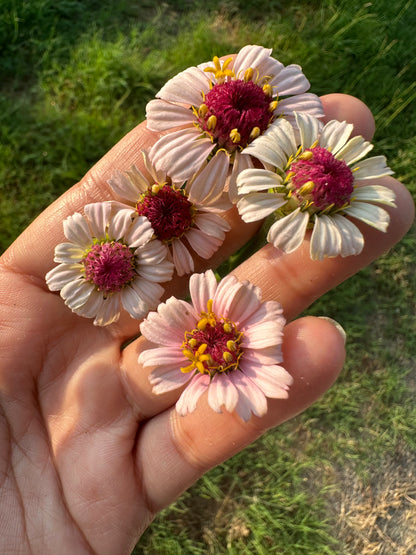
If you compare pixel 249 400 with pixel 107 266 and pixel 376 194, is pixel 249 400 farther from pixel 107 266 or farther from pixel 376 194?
pixel 376 194

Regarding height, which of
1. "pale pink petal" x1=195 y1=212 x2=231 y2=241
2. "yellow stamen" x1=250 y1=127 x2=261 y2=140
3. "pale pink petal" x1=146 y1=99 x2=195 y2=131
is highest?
"yellow stamen" x1=250 y1=127 x2=261 y2=140

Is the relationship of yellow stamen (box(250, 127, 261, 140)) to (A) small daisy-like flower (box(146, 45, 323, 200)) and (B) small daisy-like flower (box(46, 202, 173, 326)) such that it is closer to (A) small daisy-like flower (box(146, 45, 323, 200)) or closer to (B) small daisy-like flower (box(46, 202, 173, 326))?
(A) small daisy-like flower (box(146, 45, 323, 200))

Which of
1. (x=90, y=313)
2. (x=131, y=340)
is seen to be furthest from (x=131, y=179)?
(x=131, y=340)

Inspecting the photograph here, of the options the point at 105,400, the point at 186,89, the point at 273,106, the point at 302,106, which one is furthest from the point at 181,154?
the point at 105,400

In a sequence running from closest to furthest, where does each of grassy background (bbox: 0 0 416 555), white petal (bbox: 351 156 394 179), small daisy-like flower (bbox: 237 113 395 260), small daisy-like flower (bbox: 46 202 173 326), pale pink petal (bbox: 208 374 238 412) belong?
pale pink petal (bbox: 208 374 238 412)
small daisy-like flower (bbox: 237 113 395 260)
white petal (bbox: 351 156 394 179)
small daisy-like flower (bbox: 46 202 173 326)
grassy background (bbox: 0 0 416 555)

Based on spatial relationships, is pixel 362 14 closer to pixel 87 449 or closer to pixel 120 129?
pixel 120 129

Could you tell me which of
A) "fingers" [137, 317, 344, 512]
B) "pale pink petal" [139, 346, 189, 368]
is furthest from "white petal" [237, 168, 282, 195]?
"pale pink petal" [139, 346, 189, 368]
